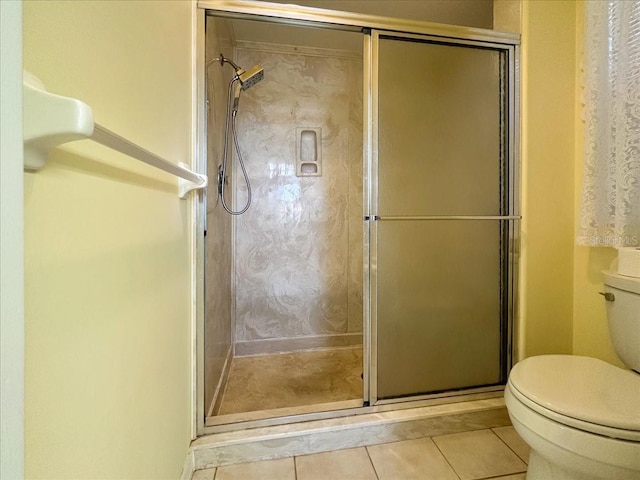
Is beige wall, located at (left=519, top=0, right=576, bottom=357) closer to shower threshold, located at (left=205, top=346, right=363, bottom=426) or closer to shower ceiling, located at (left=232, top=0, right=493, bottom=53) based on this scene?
shower ceiling, located at (left=232, top=0, right=493, bottom=53)

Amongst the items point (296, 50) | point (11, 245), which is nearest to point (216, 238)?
point (11, 245)

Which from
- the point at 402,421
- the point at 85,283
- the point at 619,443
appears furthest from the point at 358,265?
the point at 85,283

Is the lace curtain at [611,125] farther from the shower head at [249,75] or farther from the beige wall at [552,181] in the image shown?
the shower head at [249,75]

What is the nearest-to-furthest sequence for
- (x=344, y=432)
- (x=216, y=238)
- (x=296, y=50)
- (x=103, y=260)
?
(x=103, y=260) → (x=344, y=432) → (x=216, y=238) → (x=296, y=50)

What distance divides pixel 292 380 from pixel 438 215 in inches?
49.2

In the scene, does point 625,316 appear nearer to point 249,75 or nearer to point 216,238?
point 216,238

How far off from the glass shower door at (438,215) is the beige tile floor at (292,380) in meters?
0.39

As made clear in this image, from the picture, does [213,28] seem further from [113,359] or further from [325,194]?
[113,359]

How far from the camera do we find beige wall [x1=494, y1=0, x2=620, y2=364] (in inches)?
52.6

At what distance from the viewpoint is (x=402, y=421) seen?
1220 mm

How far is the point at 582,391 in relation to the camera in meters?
0.83

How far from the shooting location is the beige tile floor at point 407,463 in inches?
41.0

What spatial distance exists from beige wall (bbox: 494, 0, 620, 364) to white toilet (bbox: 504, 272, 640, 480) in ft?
1.05

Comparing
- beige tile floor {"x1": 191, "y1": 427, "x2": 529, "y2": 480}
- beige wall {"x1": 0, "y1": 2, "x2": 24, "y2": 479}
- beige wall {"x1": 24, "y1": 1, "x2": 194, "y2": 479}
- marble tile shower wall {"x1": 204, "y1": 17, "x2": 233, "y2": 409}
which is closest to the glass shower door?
beige tile floor {"x1": 191, "y1": 427, "x2": 529, "y2": 480}
